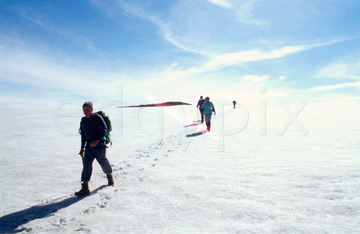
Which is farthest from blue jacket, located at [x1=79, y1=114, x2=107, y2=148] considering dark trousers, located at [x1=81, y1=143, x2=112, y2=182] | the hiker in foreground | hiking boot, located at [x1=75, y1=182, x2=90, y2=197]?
hiking boot, located at [x1=75, y1=182, x2=90, y2=197]

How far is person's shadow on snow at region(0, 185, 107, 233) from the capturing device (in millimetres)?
2963

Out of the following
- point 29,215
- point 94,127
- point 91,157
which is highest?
point 94,127

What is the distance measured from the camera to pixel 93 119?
406 cm

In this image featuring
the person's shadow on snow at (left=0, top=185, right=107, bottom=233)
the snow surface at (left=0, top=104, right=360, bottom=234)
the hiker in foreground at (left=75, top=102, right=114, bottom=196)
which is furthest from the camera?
the hiker in foreground at (left=75, top=102, right=114, bottom=196)

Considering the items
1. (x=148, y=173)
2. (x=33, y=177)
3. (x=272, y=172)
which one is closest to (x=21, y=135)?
(x=33, y=177)

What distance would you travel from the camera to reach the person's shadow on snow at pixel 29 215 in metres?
2.96

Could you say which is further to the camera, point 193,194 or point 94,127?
point 94,127

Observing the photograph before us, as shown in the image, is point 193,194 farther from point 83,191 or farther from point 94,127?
Answer: point 94,127

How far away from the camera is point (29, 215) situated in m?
3.25

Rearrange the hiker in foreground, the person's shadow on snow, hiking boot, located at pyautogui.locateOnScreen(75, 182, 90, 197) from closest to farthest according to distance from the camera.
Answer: the person's shadow on snow → hiking boot, located at pyautogui.locateOnScreen(75, 182, 90, 197) → the hiker in foreground

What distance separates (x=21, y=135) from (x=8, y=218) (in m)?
8.60

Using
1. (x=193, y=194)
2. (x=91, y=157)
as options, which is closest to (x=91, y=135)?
(x=91, y=157)

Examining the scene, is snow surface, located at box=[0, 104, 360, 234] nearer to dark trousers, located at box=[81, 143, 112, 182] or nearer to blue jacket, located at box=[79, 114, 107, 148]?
dark trousers, located at box=[81, 143, 112, 182]

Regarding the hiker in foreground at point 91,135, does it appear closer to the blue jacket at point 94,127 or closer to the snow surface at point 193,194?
the blue jacket at point 94,127
